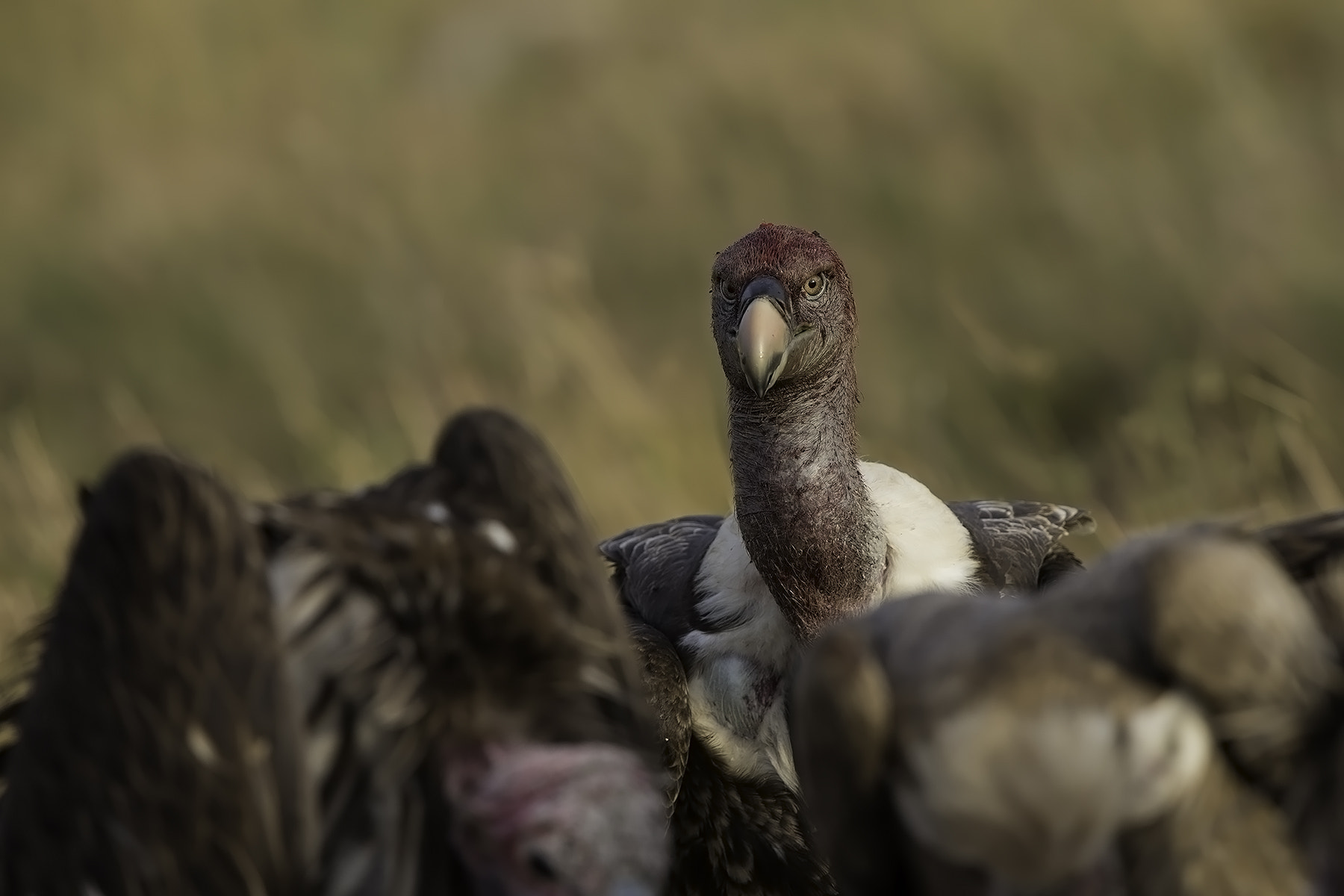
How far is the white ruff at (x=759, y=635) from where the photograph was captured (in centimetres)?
405

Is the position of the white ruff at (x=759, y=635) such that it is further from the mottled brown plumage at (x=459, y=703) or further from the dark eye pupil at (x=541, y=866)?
the dark eye pupil at (x=541, y=866)

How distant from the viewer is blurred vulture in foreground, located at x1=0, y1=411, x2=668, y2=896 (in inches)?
94.5

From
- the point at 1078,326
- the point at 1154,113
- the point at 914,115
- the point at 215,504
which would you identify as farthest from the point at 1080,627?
the point at 914,115

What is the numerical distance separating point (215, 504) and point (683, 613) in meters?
2.03

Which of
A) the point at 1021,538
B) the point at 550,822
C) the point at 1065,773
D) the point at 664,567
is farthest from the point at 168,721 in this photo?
the point at 1021,538

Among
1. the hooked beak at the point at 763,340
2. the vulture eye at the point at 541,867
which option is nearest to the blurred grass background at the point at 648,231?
the hooked beak at the point at 763,340

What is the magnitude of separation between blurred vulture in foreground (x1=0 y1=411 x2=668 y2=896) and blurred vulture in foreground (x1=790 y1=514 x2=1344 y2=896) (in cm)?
38

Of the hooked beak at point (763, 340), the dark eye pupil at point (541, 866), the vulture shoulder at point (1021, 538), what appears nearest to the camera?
the dark eye pupil at point (541, 866)

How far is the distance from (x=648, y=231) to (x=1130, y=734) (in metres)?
9.69

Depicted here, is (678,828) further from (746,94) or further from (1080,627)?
(746,94)

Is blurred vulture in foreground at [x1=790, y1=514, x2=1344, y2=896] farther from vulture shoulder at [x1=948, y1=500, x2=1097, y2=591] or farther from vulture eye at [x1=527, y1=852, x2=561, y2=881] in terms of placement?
vulture shoulder at [x1=948, y1=500, x2=1097, y2=591]

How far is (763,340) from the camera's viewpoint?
13.0 feet

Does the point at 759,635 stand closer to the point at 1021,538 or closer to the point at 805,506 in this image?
the point at 805,506

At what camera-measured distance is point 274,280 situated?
12094 millimetres
